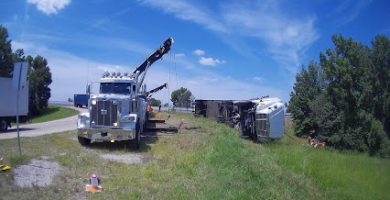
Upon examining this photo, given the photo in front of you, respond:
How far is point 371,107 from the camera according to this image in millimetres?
57000

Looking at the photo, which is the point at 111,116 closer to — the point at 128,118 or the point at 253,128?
the point at 128,118

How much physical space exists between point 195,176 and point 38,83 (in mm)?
A: 65412

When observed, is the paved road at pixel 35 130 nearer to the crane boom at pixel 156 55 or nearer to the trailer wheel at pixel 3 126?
the trailer wheel at pixel 3 126

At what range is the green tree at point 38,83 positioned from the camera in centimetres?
6775

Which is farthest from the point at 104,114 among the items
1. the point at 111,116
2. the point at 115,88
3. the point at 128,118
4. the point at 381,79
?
the point at 381,79

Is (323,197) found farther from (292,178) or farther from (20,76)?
(20,76)

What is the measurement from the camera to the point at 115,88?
19062 mm

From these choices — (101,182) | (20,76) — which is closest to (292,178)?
(101,182)

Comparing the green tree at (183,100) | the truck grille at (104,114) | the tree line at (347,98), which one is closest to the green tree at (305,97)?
the tree line at (347,98)

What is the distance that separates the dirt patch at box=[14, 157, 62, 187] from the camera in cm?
960

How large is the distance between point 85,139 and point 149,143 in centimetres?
305

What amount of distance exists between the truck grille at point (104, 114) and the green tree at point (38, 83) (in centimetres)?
5380

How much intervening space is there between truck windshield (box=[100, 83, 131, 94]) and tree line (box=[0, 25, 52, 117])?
153 ft

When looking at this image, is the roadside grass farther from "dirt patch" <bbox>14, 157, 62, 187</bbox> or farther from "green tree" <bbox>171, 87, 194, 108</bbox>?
"green tree" <bbox>171, 87, 194, 108</bbox>
